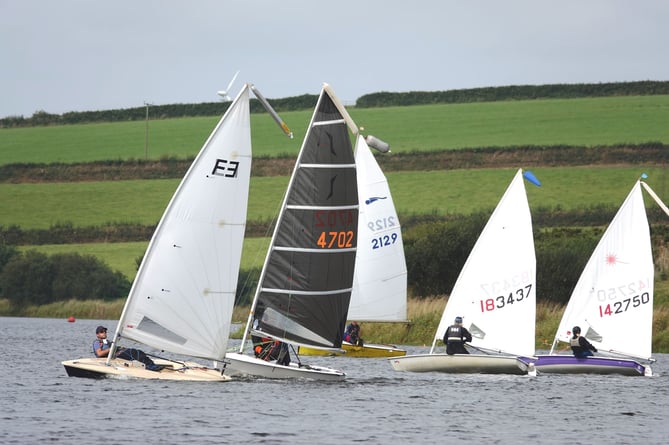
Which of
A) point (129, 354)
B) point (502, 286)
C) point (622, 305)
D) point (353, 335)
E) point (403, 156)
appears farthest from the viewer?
point (403, 156)

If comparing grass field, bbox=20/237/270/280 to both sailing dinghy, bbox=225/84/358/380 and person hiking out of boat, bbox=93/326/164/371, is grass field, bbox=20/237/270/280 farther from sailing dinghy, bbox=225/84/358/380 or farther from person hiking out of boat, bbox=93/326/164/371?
person hiking out of boat, bbox=93/326/164/371

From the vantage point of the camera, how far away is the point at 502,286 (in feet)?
138

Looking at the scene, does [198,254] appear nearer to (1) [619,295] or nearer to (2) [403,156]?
(1) [619,295]

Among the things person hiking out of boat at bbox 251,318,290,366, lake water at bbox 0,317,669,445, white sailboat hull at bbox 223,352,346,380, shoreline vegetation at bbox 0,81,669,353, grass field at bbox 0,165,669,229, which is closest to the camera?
lake water at bbox 0,317,669,445

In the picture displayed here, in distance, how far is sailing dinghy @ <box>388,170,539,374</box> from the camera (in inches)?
1647

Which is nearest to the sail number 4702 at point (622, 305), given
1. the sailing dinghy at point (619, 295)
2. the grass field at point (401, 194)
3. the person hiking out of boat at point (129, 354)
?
the sailing dinghy at point (619, 295)

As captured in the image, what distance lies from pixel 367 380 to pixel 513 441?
38.4 feet

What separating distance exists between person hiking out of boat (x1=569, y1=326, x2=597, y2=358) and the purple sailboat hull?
0.60 ft

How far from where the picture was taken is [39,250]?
93.1 meters

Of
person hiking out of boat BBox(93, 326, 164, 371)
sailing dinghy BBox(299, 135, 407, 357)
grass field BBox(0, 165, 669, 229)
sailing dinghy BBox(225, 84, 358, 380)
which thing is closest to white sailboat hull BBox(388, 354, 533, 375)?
sailing dinghy BBox(225, 84, 358, 380)

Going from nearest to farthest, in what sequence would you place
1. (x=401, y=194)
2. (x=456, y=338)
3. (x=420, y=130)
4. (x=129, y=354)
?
(x=129, y=354), (x=456, y=338), (x=401, y=194), (x=420, y=130)

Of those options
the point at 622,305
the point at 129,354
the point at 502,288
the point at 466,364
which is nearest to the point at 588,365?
the point at 622,305

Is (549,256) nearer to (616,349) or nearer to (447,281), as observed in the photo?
(447,281)

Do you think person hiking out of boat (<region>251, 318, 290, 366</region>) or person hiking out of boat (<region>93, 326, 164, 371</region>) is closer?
person hiking out of boat (<region>93, 326, 164, 371</region>)
